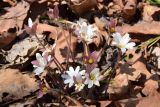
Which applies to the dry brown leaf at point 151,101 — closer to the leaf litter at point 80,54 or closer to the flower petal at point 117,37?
the leaf litter at point 80,54

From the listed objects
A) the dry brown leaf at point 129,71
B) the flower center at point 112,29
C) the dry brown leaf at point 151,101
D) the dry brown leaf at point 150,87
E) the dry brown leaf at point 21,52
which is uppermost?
the flower center at point 112,29

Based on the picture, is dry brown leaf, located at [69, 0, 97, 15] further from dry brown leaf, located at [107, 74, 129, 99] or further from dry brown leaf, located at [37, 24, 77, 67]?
dry brown leaf, located at [107, 74, 129, 99]

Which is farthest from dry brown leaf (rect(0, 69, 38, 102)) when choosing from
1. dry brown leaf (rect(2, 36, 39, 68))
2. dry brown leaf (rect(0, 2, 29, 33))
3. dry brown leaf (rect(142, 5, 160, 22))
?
dry brown leaf (rect(142, 5, 160, 22))

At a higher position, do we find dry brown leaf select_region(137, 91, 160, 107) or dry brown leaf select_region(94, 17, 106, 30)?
dry brown leaf select_region(94, 17, 106, 30)

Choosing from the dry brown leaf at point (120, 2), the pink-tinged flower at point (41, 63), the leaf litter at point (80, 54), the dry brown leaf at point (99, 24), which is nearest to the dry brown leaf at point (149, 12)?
the leaf litter at point (80, 54)

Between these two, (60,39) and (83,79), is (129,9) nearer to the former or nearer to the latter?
(60,39)

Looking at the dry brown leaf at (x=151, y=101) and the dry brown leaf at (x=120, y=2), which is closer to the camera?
the dry brown leaf at (x=151, y=101)

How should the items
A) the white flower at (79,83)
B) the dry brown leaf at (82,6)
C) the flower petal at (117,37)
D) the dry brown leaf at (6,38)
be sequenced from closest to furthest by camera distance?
the white flower at (79,83)
the flower petal at (117,37)
the dry brown leaf at (6,38)
the dry brown leaf at (82,6)
